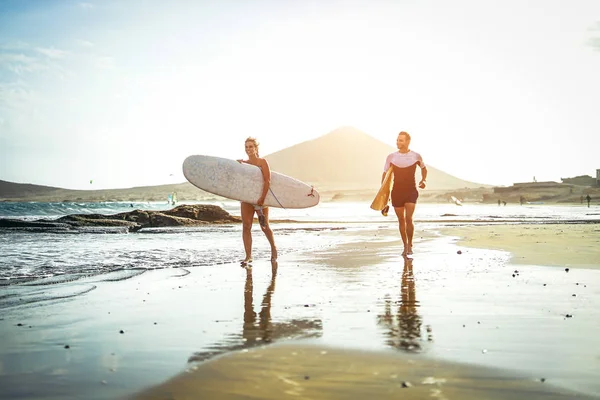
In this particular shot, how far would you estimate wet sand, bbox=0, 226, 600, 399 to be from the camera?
2.76 metres

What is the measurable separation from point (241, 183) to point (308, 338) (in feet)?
21.0

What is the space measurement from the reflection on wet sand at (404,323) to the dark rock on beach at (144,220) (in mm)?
16182

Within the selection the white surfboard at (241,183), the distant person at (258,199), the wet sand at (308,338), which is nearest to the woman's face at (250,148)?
the distant person at (258,199)

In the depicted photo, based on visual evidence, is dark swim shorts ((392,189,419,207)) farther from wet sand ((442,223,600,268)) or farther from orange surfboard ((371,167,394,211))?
wet sand ((442,223,600,268))

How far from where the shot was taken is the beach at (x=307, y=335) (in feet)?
9.06

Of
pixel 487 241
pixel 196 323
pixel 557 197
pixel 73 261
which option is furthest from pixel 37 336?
pixel 557 197

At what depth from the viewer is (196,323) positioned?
4.23m

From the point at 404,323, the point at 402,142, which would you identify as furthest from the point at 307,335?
the point at 402,142

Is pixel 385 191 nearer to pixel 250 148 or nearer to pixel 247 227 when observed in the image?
pixel 250 148

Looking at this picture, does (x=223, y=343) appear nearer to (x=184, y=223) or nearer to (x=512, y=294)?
(x=512, y=294)

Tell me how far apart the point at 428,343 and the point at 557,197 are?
92261 millimetres

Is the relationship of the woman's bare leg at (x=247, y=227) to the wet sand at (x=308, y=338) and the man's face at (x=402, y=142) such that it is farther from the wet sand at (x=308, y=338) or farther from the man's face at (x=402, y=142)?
the man's face at (x=402, y=142)

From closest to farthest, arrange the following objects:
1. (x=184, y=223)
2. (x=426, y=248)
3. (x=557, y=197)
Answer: (x=426, y=248)
(x=184, y=223)
(x=557, y=197)

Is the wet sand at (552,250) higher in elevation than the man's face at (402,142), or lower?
lower
